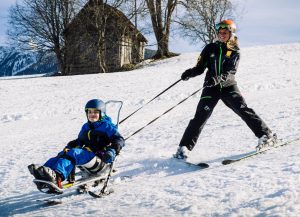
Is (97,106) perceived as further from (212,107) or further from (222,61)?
(222,61)

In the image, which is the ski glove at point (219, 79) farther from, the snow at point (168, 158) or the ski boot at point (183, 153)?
the snow at point (168, 158)

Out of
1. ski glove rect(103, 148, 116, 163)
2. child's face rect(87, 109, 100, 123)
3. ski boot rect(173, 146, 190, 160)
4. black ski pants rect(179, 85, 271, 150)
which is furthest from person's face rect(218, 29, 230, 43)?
ski glove rect(103, 148, 116, 163)

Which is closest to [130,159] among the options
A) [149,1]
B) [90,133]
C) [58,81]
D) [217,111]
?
[90,133]

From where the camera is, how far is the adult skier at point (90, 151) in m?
4.32

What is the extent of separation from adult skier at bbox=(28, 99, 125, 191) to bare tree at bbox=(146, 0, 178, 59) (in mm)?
29778

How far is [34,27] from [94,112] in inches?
1382

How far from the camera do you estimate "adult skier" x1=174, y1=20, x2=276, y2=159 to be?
18.9 feet

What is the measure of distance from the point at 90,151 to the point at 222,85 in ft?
7.15

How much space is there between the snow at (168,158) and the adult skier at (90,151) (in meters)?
0.38

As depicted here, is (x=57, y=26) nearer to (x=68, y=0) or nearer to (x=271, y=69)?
(x=68, y=0)

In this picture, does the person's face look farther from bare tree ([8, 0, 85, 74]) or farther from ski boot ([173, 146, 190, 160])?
bare tree ([8, 0, 85, 74])

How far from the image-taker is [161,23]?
35.3 m

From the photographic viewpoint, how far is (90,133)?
500 centimetres

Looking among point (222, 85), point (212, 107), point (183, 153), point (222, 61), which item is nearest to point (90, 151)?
point (183, 153)
